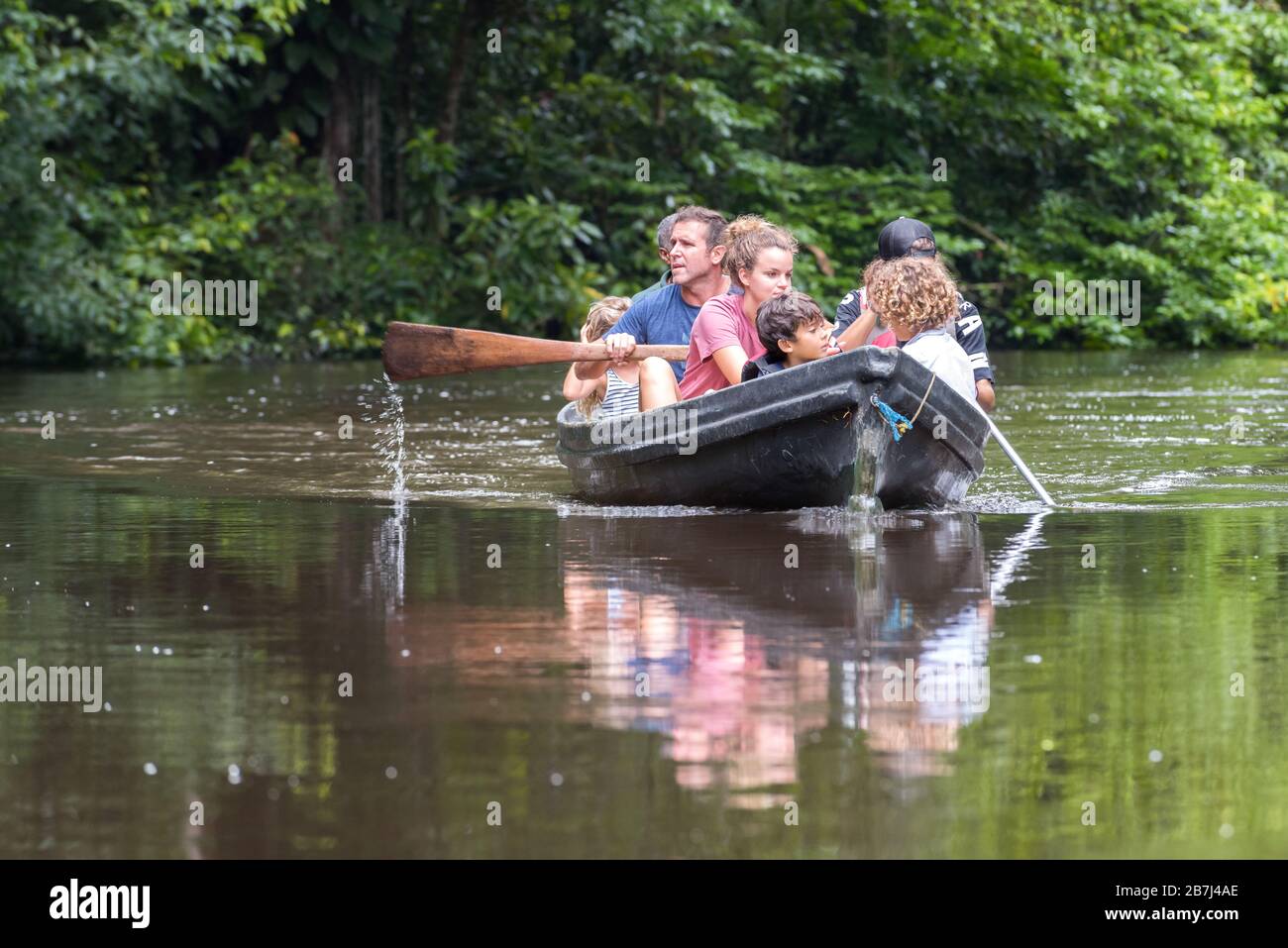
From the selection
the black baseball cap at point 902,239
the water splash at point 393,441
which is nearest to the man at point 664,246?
the black baseball cap at point 902,239

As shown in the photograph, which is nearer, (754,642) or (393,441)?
(754,642)

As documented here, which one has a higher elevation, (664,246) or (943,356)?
(664,246)

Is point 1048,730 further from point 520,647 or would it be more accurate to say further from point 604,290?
point 604,290

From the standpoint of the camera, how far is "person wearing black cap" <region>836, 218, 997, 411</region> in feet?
31.2

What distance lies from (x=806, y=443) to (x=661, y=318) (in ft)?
4.11

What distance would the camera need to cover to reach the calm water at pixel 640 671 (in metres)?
4.08

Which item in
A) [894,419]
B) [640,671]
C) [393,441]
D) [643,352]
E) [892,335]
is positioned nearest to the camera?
[640,671]

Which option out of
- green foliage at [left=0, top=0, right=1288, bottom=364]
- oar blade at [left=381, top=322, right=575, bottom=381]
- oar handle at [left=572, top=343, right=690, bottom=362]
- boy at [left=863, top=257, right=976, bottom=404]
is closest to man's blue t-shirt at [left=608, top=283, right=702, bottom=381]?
oar handle at [left=572, top=343, right=690, bottom=362]

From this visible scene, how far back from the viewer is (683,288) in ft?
31.6

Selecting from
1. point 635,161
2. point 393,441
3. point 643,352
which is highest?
point 635,161

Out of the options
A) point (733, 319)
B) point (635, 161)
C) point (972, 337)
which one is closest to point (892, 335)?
point (972, 337)

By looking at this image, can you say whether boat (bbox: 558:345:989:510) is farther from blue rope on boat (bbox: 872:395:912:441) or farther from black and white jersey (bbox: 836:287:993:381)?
black and white jersey (bbox: 836:287:993:381)

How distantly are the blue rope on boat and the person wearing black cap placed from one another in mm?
998

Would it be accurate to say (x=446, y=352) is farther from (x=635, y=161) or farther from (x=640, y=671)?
(x=635, y=161)
